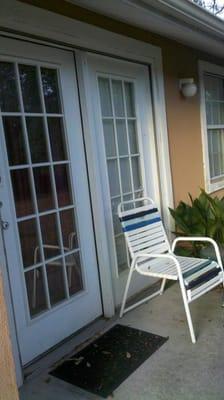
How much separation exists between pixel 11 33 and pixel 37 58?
0.75 feet

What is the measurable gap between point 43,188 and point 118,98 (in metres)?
1.14

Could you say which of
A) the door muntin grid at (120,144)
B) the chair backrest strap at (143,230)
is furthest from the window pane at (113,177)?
the chair backrest strap at (143,230)

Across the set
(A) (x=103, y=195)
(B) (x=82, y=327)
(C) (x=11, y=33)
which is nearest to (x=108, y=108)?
(A) (x=103, y=195)

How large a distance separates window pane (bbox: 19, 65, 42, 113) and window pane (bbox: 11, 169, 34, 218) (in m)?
0.41

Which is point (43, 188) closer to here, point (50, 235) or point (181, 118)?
point (50, 235)

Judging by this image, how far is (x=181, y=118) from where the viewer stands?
3830 mm

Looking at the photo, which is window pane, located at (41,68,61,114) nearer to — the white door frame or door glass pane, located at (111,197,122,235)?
the white door frame

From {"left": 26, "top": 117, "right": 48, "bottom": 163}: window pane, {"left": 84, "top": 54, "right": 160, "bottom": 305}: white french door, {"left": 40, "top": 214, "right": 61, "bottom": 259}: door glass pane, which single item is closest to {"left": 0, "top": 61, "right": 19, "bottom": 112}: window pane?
{"left": 26, "top": 117, "right": 48, "bottom": 163}: window pane

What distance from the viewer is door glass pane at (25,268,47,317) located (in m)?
2.31

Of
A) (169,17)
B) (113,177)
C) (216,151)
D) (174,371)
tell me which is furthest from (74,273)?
(216,151)

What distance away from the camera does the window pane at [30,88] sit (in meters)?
2.26

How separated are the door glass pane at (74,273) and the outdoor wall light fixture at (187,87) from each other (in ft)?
7.03

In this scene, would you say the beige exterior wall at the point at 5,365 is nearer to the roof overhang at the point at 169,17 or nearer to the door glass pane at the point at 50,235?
the door glass pane at the point at 50,235

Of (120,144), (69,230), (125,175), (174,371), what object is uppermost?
(120,144)
